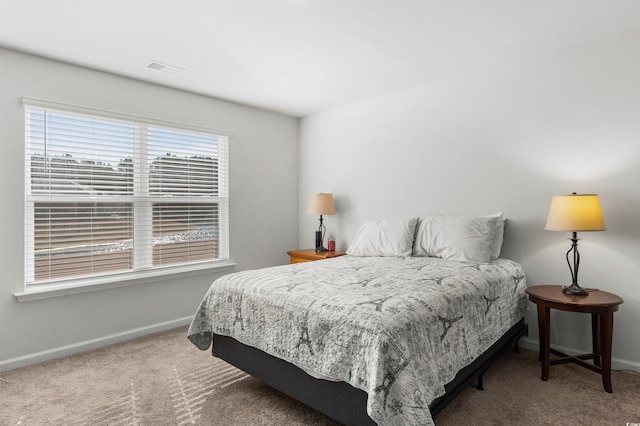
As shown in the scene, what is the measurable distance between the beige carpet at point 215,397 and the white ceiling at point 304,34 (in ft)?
7.97

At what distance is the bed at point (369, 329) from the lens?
1507 millimetres

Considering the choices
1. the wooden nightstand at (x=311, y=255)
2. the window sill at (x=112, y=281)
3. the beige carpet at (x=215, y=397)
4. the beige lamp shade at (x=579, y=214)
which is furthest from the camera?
the wooden nightstand at (x=311, y=255)

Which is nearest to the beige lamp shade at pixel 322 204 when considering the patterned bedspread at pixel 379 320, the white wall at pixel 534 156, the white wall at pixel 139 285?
the white wall at pixel 534 156

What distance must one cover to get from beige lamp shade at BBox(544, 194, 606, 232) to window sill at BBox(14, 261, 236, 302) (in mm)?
3205

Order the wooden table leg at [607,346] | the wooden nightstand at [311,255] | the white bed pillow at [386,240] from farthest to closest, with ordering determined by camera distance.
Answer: the wooden nightstand at [311,255] → the white bed pillow at [386,240] → the wooden table leg at [607,346]

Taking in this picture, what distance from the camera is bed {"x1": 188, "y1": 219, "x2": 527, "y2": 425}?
1.51m

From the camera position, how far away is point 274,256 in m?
4.58

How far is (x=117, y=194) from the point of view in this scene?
3.28 meters

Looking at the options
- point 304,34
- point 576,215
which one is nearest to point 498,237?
point 576,215

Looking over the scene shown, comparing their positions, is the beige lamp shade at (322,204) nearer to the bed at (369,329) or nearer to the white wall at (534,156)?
the white wall at (534,156)

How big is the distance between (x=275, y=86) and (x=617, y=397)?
362cm

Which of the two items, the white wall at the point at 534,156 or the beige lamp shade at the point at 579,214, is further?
the white wall at the point at 534,156

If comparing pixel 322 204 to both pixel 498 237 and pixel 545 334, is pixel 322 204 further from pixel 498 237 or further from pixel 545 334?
pixel 545 334

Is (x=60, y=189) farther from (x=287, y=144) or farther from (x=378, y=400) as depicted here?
(x=378, y=400)
